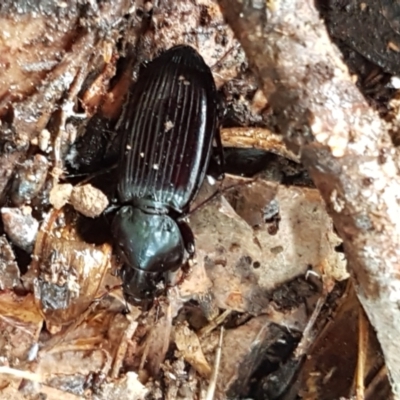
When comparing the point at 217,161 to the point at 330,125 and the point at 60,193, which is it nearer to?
the point at 60,193

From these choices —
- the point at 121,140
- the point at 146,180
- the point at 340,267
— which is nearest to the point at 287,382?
the point at 340,267

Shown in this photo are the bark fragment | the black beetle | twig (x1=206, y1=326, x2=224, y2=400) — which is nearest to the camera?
the bark fragment

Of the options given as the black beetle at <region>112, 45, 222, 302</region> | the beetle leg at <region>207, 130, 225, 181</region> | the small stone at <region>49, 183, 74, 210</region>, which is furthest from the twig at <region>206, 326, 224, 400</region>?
the small stone at <region>49, 183, 74, 210</region>

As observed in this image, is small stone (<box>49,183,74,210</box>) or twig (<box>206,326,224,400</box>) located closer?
small stone (<box>49,183,74,210</box>)

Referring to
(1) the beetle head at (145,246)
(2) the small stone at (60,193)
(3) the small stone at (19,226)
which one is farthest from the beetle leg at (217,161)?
(3) the small stone at (19,226)

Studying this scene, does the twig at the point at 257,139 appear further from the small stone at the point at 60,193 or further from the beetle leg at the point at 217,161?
the small stone at the point at 60,193

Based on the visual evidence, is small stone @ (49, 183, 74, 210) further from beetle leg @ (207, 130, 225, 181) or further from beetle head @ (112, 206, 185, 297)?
beetle leg @ (207, 130, 225, 181)

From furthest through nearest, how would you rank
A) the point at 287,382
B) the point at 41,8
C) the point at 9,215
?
the point at 287,382 < the point at 9,215 < the point at 41,8

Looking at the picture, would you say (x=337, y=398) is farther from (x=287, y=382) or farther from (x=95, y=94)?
(x=95, y=94)

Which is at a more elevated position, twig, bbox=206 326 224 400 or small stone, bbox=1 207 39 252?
small stone, bbox=1 207 39 252
